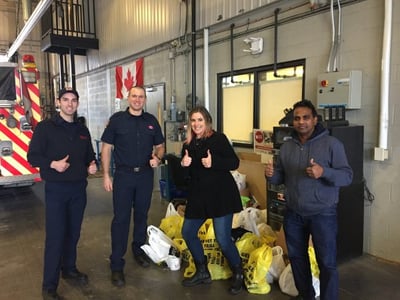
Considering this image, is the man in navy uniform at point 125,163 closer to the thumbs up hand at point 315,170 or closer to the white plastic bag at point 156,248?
the white plastic bag at point 156,248

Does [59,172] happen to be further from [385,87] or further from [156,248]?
[385,87]

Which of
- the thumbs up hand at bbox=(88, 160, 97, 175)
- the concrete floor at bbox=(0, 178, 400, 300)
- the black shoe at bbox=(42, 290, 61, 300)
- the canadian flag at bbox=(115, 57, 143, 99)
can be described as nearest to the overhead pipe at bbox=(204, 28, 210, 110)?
the concrete floor at bbox=(0, 178, 400, 300)

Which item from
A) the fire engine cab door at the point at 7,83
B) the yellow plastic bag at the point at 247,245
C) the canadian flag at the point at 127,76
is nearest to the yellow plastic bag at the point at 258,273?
the yellow plastic bag at the point at 247,245

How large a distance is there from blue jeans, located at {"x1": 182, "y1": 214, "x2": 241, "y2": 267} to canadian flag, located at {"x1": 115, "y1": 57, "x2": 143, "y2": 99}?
5.73 metres

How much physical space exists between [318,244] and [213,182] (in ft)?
2.76

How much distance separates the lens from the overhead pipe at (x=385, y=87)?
3210mm

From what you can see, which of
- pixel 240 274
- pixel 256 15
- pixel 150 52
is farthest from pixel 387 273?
pixel 150 52

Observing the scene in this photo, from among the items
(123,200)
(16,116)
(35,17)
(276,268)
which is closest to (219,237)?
(276,268)

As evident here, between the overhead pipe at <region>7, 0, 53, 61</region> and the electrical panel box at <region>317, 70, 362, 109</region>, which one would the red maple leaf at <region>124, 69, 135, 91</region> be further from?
the electrical panel box at <region>317, 70, 362, 109</region>

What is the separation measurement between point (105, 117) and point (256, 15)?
674 cm

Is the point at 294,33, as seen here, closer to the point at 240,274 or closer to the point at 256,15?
the point at 256,15

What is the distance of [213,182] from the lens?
268 centimetres

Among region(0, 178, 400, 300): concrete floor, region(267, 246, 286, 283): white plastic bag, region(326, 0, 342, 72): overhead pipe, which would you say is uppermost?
region(326, 0, 342, 72): overhead pipe

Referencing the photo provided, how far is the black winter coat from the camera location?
2.68m
